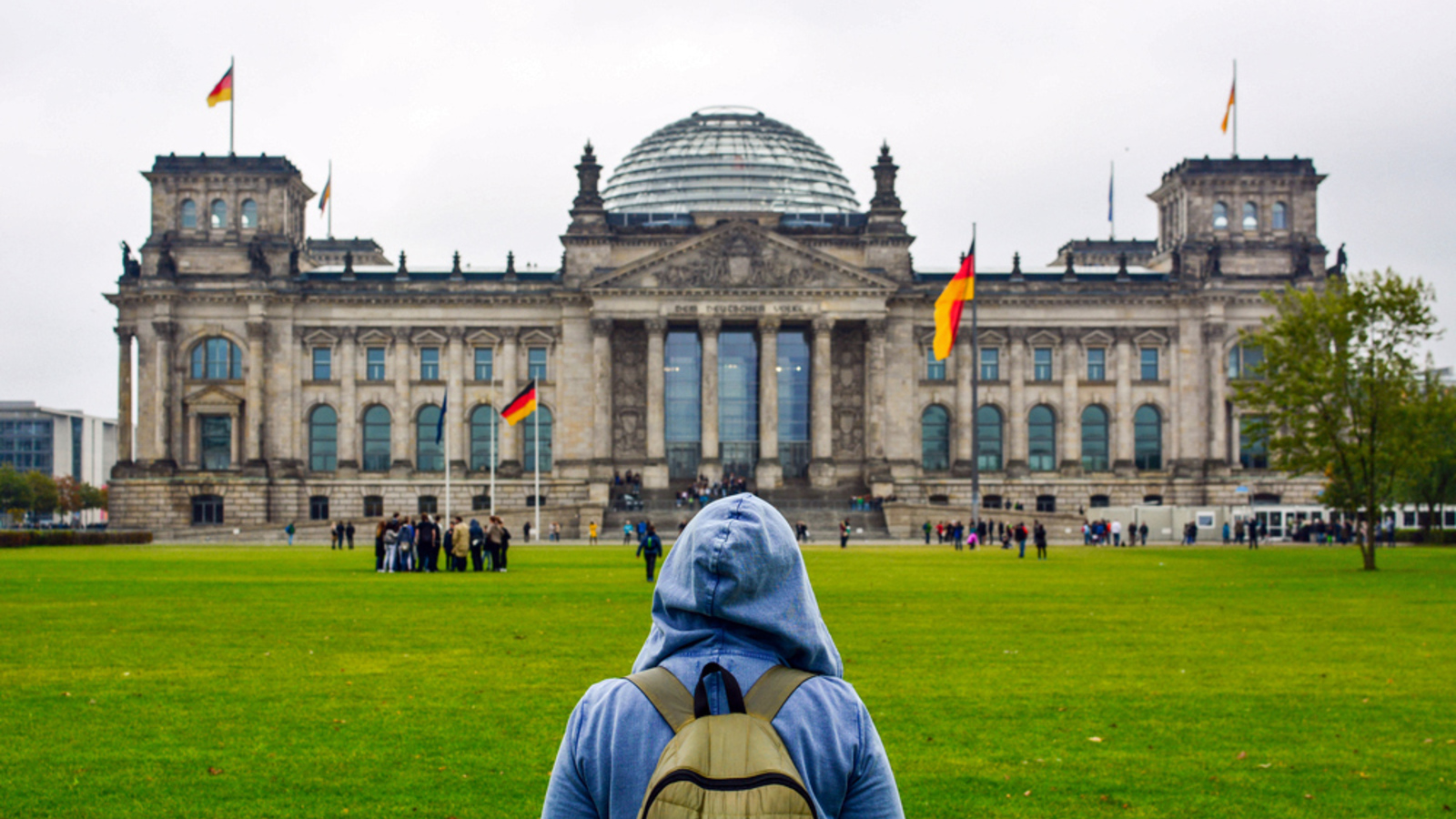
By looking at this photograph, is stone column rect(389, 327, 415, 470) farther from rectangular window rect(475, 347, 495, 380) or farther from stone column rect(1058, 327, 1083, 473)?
stone column rect(1058, 327, 1083, 473)

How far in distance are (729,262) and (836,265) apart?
273 inches

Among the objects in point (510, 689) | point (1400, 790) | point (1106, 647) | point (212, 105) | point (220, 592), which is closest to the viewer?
point (1400, 790)

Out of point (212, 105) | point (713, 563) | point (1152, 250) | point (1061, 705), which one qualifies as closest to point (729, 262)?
point (212, 105)

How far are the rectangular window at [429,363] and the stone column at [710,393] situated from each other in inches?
733

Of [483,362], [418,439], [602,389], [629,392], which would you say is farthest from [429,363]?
[629,392]

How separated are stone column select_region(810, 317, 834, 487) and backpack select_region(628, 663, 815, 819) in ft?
313

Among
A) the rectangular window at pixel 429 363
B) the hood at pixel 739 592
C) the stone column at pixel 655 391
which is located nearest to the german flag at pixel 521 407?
the stone column at pixel 655 391

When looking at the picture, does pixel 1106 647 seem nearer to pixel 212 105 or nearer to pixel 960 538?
pixel 960 538

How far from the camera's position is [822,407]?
101m

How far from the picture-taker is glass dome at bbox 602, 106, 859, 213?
119 m

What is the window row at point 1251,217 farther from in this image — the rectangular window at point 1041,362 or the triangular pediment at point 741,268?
the triangular pediment at point 741,268

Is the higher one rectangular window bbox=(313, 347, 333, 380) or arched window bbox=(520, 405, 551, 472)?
rectangular window bbox=(313, 347, 333, 380)

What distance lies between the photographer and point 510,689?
18422 millimetres

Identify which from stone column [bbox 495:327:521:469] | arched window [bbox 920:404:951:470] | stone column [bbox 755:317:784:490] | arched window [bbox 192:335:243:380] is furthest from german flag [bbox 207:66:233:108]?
arched window [bbox 920:404:951:470]
